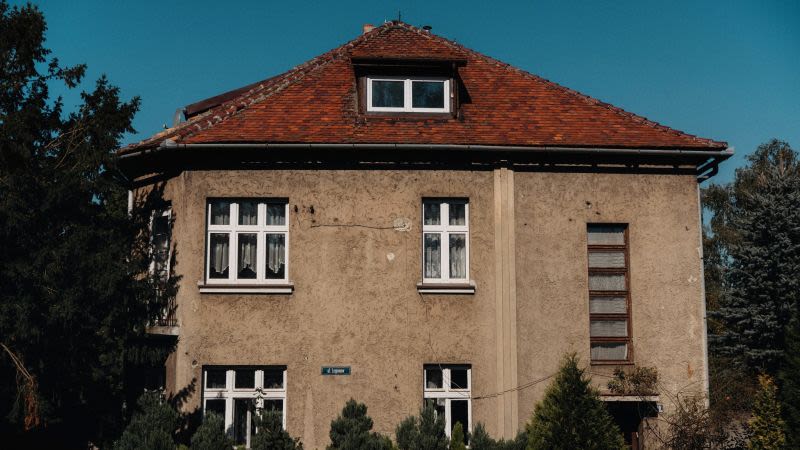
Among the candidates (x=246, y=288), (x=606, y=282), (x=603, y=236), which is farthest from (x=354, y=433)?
(x=603, y=236)

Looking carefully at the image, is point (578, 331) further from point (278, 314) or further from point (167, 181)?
point (167, 181)

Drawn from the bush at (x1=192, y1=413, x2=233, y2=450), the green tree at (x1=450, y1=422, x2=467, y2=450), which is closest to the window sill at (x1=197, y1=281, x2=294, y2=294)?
the bush at (x1=192, y1=413, x2=233, y2=450)

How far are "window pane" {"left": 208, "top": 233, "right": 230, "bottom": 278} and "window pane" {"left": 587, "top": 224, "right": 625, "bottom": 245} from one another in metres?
6.70

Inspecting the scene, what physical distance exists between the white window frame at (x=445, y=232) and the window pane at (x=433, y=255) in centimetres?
4

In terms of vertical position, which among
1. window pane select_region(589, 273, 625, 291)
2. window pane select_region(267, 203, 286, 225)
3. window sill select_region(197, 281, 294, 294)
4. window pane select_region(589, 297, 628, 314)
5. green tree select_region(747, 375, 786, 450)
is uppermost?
window pane select_region(267, 203, 286, 225)

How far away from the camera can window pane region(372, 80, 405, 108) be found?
54.5 feet

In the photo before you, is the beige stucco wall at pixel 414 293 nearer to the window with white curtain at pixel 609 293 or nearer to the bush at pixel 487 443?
the window with white curtain at pixel 609 293

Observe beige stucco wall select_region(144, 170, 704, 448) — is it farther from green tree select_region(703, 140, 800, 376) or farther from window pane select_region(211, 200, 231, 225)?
green tree select_region(703, 140, 800, 376)

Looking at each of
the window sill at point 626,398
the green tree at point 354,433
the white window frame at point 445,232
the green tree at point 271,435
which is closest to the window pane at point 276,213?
the white window frame at point 445,232

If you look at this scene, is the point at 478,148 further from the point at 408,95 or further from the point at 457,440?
the point at 457,440

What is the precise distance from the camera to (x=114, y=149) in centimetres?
1483

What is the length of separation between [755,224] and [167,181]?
59.5 ft

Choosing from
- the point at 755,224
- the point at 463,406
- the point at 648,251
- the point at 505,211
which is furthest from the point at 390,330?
the point at 755,224

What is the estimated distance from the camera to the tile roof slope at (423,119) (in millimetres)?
15727
